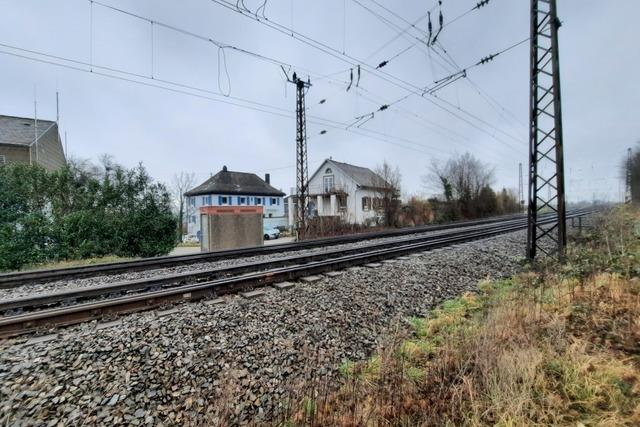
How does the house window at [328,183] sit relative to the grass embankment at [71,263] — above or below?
above

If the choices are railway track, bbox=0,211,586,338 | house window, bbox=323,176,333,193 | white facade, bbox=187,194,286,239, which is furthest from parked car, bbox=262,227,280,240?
railway track, bbox=0,211,586,338

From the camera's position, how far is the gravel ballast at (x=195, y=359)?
2732mm

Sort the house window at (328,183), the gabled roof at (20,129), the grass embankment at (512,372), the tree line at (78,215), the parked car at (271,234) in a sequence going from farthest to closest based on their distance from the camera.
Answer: the house window at (328,183)
the parked car at (271,234)
the gabled roof at (20,129)
the tree line at (78,215)
the grass embankment at (512,372)

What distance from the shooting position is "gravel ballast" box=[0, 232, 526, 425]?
2732 mm

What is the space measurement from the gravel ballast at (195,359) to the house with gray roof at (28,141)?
2807 centimetres

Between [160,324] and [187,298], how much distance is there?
1277 mm

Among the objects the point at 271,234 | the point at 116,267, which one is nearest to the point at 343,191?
the point at 271,234

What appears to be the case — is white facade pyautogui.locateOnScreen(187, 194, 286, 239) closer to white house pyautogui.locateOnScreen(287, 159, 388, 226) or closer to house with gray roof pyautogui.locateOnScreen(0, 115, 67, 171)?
white house pyautogui.locateOnScreen(287, 159, 388, 226)

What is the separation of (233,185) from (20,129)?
22.0 meters

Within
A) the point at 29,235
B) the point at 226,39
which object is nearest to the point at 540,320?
the point at 226,39

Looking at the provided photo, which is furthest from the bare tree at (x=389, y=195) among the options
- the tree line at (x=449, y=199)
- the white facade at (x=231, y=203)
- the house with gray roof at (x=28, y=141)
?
the house with gray roof at (x=28, y=141)

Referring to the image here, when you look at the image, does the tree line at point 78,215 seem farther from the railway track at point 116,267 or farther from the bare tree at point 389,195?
the bare tree at point 389,195

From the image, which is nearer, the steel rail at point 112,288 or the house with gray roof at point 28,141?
the steel rail at point 112,288

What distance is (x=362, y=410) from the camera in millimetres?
2697
